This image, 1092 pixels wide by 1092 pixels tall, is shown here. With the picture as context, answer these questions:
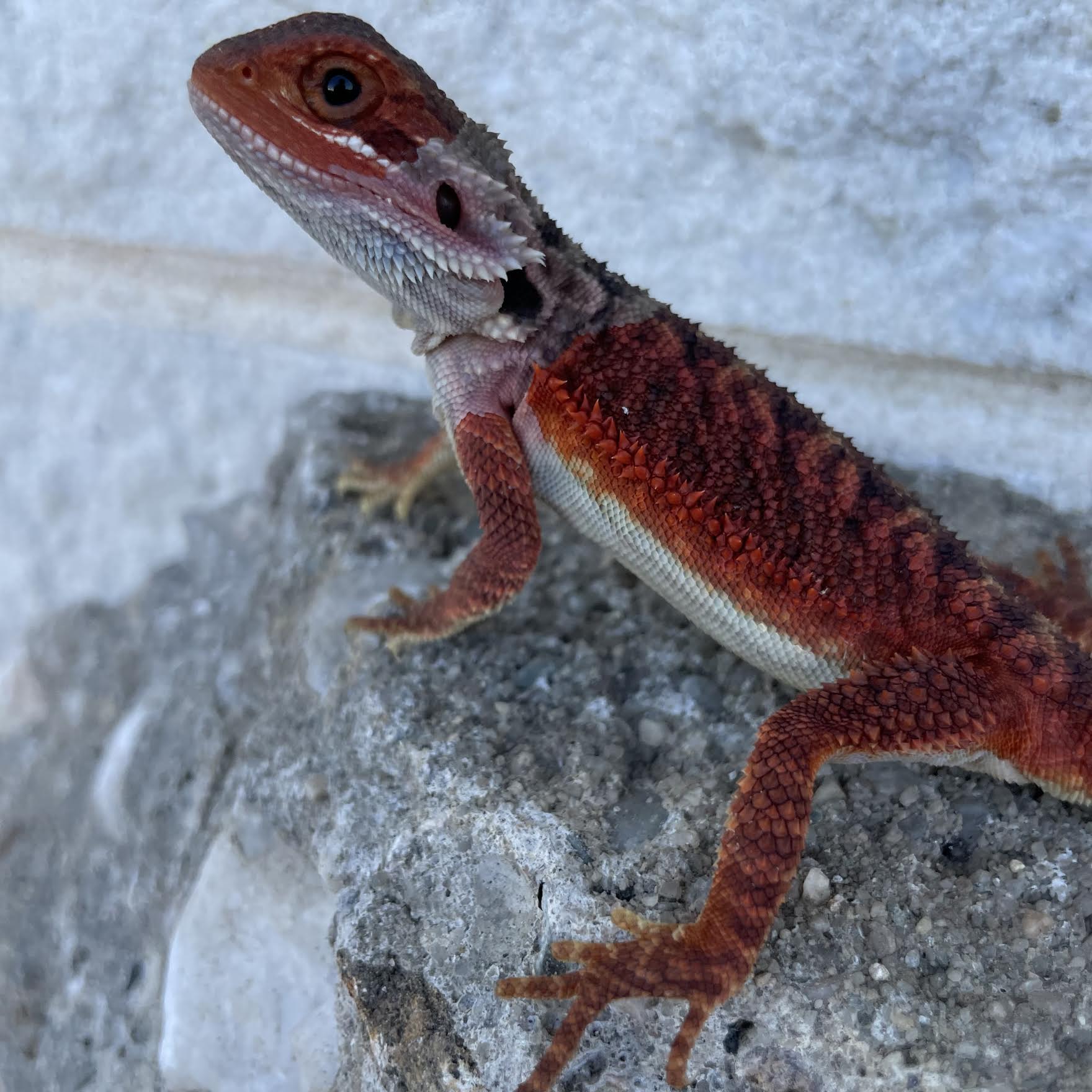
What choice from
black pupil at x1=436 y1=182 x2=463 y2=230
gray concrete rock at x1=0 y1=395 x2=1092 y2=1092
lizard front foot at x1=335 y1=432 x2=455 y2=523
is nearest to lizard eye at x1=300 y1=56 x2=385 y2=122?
black pupil at x1=436 y1=182 x2=463 y2=230

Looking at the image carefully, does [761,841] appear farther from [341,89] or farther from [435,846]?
[341,89]

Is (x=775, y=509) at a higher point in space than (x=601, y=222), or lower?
lower

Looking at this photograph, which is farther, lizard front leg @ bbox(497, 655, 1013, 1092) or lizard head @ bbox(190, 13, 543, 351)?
lizard head @ bbox(190, 13, 543, 351)

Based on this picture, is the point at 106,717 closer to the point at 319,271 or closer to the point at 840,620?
the point at 319,271

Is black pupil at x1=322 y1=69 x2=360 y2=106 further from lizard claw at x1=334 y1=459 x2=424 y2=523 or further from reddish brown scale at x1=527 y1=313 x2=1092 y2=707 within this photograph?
lizard claw at x1=334 y1=459 x2=424 y2=523

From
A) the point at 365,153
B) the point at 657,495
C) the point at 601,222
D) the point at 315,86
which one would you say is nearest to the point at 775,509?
the point at 657,495

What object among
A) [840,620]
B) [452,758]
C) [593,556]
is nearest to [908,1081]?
[840,620]

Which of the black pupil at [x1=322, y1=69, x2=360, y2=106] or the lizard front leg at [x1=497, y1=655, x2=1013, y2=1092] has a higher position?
the black pupil at [x1=322, y1=69, x2=360, y2=106]
